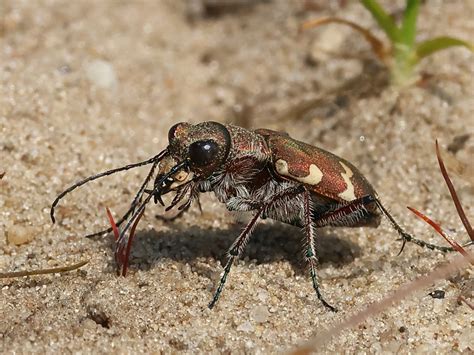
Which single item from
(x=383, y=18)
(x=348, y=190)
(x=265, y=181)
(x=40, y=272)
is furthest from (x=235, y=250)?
(x=383, y=18)

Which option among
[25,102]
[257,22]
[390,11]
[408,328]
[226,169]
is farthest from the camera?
[257,22]

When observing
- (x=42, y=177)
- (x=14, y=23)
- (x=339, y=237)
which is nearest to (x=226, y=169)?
(x=339, y=237)

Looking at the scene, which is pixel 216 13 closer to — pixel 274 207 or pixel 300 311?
pixel 274 207

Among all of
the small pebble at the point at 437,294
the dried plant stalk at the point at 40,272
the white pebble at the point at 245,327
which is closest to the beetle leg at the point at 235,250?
the white pebble at the point at 245,327

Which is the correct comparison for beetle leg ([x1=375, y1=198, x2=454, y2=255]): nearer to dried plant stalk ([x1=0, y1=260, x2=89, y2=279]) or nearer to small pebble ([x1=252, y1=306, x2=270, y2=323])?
small pebble ([x1=252, y1=306, x2=270, y2=323])

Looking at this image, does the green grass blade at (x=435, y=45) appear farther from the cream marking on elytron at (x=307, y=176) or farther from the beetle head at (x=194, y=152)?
the beetle head at (x=194, y=152)

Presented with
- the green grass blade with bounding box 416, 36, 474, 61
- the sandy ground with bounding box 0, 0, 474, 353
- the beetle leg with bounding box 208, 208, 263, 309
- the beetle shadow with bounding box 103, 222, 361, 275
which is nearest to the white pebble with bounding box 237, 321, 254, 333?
the sandy ground with bounding box 0, 0, 474, 353
